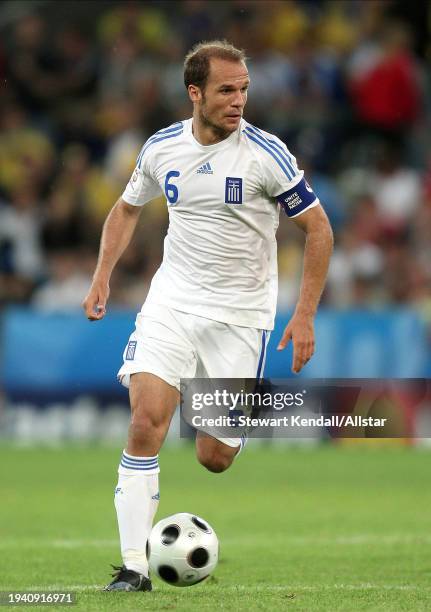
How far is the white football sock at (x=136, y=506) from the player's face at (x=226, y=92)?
64.7 inches

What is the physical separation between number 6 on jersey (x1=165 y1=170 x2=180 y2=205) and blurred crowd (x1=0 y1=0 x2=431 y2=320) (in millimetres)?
8718

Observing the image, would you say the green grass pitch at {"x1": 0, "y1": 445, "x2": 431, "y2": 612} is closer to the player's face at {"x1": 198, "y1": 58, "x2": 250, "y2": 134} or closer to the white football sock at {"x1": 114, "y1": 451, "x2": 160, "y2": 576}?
the white football sock at {"x1": 114, "y1": 451, "x2": 160, "y2": 576}

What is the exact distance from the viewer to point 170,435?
15.3 meters

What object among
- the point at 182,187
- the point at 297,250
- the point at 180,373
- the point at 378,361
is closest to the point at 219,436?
the point at 180,373

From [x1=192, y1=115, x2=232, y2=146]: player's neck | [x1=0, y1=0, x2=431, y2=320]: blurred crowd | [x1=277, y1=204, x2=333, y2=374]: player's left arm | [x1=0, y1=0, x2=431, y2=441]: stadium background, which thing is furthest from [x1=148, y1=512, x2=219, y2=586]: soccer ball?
[x1=0, y1=0, x2=431, y2=320]: blurred crowd

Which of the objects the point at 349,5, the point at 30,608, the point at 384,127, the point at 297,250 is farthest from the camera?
the point at 349,5

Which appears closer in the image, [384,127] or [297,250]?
[297,250]

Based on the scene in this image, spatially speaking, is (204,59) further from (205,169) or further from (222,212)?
(222,212)

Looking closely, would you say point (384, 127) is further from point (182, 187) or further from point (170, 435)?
point (182, 187)

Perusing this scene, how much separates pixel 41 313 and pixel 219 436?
8.61 meters

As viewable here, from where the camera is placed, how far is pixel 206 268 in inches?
269

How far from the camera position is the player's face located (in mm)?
6578

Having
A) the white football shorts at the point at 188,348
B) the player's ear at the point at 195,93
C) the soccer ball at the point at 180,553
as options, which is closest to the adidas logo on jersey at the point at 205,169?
the player's ear at the point at 195,93

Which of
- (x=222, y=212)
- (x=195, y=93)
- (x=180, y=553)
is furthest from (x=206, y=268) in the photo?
(x=180, y=553)
